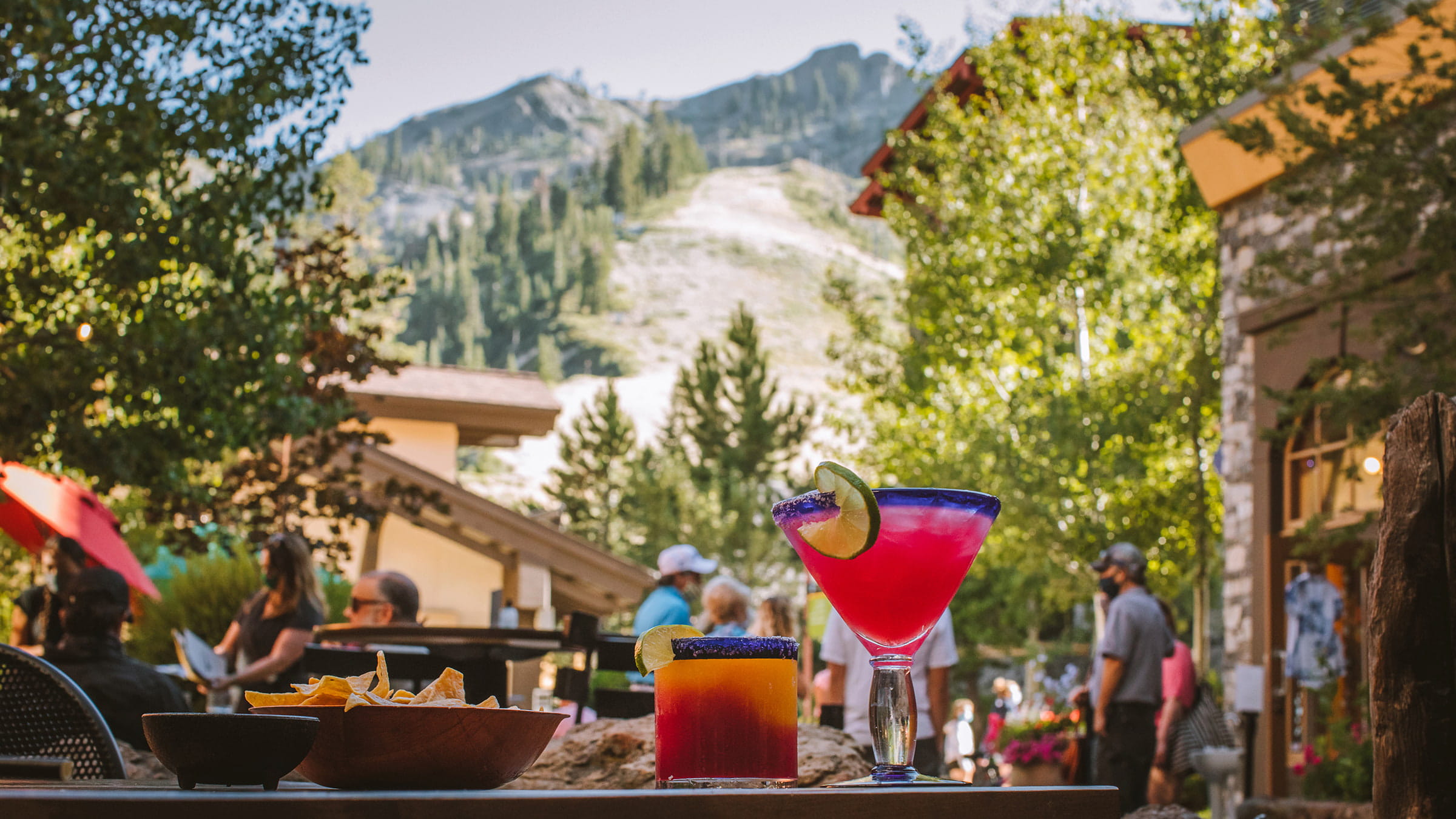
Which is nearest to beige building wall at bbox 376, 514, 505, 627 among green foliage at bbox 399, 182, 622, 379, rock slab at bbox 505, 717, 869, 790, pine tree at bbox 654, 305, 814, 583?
rock slab at bbox 505, 717, 869, 790

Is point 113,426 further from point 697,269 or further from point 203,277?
point 697,269

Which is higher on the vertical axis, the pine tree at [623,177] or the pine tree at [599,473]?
the pine tree at [623,177]

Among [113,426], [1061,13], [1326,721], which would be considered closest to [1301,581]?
[1326,721]

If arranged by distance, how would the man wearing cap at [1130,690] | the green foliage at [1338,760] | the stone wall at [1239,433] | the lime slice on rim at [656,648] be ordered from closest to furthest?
the lime slice on rim at [656,648], the man wearing cap at [1130,690], the green foliage at [1338,760], the stone wall at [1239,433]

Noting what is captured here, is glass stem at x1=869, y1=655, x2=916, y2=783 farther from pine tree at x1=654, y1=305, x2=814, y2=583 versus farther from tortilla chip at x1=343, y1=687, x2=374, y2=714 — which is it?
pine tree at x1=654, y1=305, x2=814, y2=583

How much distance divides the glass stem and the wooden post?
1050mm

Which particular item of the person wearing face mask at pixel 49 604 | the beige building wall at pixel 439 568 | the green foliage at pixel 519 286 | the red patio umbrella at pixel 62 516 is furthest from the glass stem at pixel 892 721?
the green foliage at pixel 519 286

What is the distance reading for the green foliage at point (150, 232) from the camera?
Result: 6.67 meters

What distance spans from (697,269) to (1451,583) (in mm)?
117963

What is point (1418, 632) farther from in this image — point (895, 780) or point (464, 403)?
point (464, 403)

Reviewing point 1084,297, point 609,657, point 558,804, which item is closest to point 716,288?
point 1084,297

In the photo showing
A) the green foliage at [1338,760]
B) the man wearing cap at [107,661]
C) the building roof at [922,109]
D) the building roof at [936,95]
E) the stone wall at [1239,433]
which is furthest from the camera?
the building roof at [922,109]

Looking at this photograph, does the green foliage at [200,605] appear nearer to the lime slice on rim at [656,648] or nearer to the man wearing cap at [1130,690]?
the man wearing cap at [1130,690]

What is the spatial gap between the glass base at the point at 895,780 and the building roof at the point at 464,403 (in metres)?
15.2
